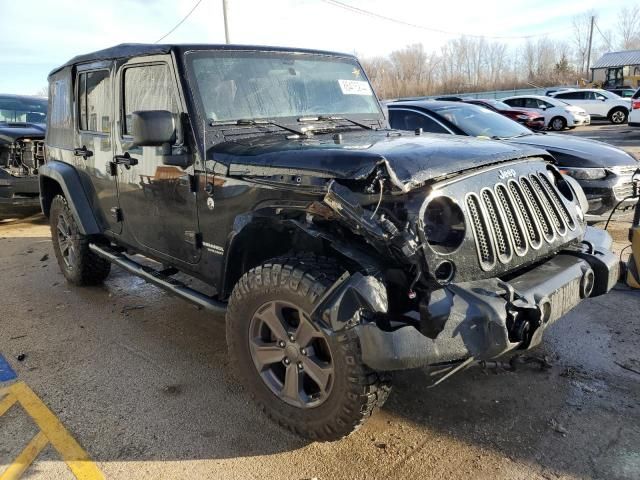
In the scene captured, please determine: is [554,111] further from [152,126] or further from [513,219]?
[152,126]

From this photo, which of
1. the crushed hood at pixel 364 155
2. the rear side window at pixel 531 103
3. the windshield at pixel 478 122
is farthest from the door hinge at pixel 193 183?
the rear side window at pixel 531 103

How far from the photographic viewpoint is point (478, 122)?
24.0ft

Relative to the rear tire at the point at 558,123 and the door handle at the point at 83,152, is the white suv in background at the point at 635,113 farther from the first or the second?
the door handle at the point at 83,152

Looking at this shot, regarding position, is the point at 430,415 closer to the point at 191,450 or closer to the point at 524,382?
the point at 524,382

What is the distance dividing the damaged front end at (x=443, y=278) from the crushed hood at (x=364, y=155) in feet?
0.23

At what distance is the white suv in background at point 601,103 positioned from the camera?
2441 centimetres

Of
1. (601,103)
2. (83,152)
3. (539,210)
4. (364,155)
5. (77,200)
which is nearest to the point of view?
(364,155)

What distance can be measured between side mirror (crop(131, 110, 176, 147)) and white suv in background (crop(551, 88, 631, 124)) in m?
24.6

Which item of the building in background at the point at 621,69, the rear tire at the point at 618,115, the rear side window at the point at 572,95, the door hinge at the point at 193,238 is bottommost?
the door hinge at the point at 193,238

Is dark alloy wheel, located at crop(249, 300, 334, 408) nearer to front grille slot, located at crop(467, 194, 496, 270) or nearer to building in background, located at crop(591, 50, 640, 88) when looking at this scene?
front grille slot, located at crop(467, 194, 496, 270)

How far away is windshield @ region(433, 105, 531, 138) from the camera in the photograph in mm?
7072

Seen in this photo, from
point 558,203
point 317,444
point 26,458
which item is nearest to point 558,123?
point 558,203

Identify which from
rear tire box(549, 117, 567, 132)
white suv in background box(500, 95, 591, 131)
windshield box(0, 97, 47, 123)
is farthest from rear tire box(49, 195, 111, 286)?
rear tire box(549, 117, 567, 132)

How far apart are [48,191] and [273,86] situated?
317 cm
